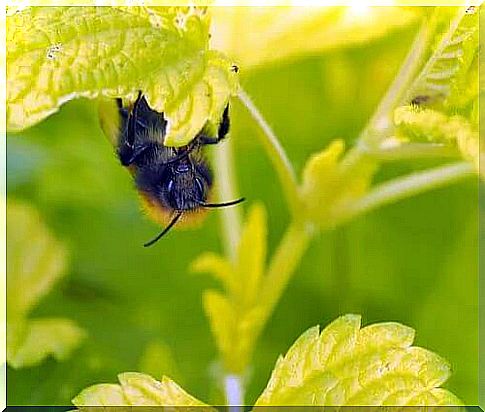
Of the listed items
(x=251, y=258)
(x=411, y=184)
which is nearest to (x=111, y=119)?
(x=251, y=258)

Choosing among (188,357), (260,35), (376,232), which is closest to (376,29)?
(260,35)

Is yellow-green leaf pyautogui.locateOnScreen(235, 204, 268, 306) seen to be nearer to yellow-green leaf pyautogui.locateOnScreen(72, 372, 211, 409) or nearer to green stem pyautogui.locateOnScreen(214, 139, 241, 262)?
green stem pyautogui.locateOnScreen(214, 139, 241, 262)

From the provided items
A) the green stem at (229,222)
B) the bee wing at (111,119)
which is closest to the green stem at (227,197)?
the green stem at (229,222)

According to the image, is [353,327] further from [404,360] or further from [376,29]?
[376,29]

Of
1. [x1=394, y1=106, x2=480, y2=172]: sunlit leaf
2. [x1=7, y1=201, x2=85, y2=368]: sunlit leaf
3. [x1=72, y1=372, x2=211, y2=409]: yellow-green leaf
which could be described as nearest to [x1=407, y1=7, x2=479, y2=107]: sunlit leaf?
[x1=394, y1=106, x2=480, y2=172]: sunlit leaf

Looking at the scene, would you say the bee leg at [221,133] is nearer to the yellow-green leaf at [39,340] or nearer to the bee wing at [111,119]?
the bee wing at [111,119]

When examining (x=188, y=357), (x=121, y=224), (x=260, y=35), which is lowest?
(x=188, y=357)
